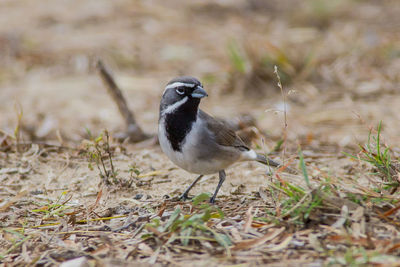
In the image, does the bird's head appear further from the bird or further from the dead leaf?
the dead leaf

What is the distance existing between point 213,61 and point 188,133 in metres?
6.57

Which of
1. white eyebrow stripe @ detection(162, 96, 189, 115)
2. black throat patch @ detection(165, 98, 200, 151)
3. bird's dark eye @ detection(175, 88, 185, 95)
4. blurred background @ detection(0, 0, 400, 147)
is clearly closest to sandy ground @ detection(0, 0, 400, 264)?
blurred background @ detection(0, 0, 400, 147)

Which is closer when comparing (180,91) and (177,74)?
(180,91)

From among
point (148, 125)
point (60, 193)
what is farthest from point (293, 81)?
point (60, 193)

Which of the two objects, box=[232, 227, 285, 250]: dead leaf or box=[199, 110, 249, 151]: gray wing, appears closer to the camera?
box=[232, 227, 285, 250]: dead leaf

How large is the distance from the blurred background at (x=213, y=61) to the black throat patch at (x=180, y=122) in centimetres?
230

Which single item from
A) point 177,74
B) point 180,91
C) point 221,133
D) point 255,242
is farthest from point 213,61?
point 255,242

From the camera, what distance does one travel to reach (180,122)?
5176mm

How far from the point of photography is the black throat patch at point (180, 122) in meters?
5.13

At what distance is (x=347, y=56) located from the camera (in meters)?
10.9

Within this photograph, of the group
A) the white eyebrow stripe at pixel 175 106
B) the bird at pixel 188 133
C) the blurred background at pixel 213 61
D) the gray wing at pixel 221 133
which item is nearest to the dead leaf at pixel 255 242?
the bird at pixel 188 133

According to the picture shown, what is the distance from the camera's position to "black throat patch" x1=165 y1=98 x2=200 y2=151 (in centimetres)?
513

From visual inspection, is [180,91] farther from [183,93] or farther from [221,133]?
[221,133]

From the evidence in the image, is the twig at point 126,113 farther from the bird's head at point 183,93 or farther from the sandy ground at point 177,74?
the bird's head at point 183,93
